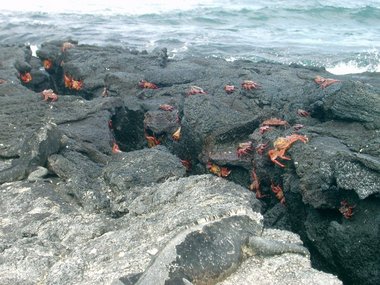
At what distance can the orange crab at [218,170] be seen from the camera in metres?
8.53

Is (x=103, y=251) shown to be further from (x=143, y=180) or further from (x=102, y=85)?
(x=102, y=85)

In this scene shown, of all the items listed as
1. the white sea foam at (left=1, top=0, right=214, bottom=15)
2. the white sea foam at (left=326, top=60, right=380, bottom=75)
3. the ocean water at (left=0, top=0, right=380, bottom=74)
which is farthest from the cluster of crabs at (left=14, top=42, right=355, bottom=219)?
the white sea foam at (left=1, top=0, right=214, bottom=15)

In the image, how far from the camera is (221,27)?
93.3 ft

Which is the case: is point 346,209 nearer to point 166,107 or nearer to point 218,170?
point 218,170

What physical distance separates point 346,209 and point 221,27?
23.1m

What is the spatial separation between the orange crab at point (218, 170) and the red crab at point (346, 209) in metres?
2.41

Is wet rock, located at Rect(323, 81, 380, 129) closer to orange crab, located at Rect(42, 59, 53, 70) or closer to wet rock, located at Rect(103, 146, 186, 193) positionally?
wet rock, located at Rect(103, 146, 186, 193)

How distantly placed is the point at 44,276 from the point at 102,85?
7237mm

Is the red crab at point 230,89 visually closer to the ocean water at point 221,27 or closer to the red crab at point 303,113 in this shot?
the red crab at point 303,113

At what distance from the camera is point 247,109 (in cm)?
975

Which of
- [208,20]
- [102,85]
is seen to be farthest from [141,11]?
[102,85]

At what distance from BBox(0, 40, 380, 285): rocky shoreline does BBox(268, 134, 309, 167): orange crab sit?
2cm

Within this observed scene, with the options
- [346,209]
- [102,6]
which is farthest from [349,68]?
[102,6]

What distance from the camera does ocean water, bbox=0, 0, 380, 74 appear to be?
2125cm
